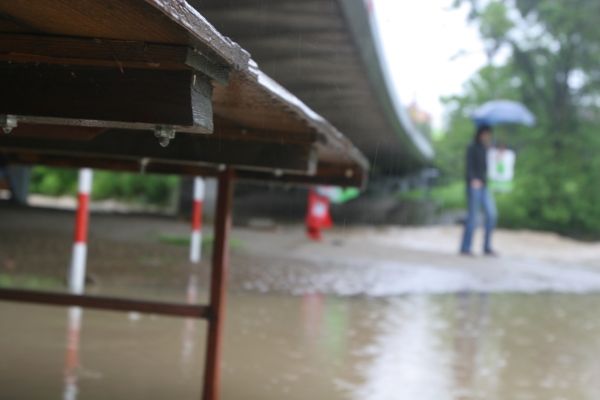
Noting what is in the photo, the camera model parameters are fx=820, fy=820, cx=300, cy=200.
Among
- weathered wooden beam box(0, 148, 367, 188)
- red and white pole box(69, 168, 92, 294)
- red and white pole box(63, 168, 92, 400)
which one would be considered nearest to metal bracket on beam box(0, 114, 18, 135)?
weathered wooden beam box(0, 148, 367, 188)

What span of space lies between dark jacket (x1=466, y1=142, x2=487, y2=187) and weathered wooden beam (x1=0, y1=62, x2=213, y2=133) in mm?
11513

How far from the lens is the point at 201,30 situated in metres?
1.91

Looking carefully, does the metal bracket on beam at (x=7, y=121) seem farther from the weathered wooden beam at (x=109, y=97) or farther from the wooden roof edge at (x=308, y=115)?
the wooden roof edge at (x=308, y=115)

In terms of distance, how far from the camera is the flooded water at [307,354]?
4.64 m

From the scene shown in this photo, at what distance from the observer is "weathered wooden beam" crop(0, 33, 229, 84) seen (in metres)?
2.06

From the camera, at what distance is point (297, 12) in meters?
7.67

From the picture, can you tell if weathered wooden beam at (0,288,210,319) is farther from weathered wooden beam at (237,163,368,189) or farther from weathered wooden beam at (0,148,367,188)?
weathered wooden beam at (237,163,368,189)

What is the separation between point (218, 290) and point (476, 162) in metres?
9.91

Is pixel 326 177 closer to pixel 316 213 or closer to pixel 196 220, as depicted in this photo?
pixel 196 220

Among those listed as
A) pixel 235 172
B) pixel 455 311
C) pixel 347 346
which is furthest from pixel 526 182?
pixel 235 172

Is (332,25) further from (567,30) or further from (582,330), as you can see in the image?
(567,30)

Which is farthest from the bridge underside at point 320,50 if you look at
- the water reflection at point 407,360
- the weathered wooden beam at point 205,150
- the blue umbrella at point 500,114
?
the water reflection at point 407,360

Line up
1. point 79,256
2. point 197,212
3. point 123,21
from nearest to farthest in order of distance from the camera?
1. point 123,21
2. point 79,256
3. point 197,212

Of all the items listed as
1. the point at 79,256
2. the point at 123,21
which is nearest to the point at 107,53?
the point at 123,21
